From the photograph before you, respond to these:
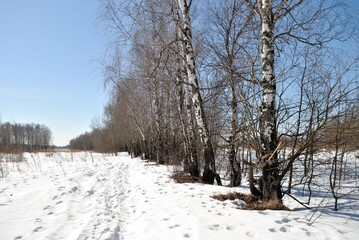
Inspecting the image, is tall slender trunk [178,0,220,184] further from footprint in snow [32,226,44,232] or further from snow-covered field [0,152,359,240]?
footprint in snow [32,226,44,232]

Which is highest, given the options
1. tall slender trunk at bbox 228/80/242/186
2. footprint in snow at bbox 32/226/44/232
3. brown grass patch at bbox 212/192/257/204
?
Result: tall slender trunk at bbox 228/80/242/186

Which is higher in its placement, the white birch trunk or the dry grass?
the white birch trunk

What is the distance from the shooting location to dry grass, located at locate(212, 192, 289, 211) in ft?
13.0

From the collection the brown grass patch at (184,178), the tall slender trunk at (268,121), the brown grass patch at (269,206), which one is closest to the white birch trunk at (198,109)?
the brown grass patch at (184,178)

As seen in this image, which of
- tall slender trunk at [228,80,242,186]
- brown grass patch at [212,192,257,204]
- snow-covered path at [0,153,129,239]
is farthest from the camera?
tall slender trunk at [228,80,242,186]

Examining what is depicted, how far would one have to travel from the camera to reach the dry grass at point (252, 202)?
156 inches

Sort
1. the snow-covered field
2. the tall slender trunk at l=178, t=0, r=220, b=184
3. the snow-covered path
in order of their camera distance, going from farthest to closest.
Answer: the tall slender trunk at l=178, t=0, r=220, b=184
the snow-covered path
the snow-covered field

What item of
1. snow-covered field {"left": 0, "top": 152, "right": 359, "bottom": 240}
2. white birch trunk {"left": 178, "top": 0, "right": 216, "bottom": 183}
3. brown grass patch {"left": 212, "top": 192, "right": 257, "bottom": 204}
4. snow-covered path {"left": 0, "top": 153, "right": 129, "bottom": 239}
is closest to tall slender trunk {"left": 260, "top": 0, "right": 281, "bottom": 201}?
brown grass patch {"left": 212, "top": 192, "right": 257, "bottom": 204}

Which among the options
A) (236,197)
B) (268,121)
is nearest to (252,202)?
(236,197)

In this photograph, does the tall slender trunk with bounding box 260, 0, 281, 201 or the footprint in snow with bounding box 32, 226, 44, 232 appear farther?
the tall slender trunk with bounding box 260, 0, 281, 201

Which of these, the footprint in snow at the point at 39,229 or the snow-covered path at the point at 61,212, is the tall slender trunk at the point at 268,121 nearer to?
the snow-covered path at the point at 61,212

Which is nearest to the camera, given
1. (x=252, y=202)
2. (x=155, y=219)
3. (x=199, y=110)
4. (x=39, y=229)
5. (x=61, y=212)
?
(x=39, y=229)

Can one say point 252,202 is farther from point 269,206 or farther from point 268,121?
point 268,121

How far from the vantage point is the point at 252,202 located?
4531mm
